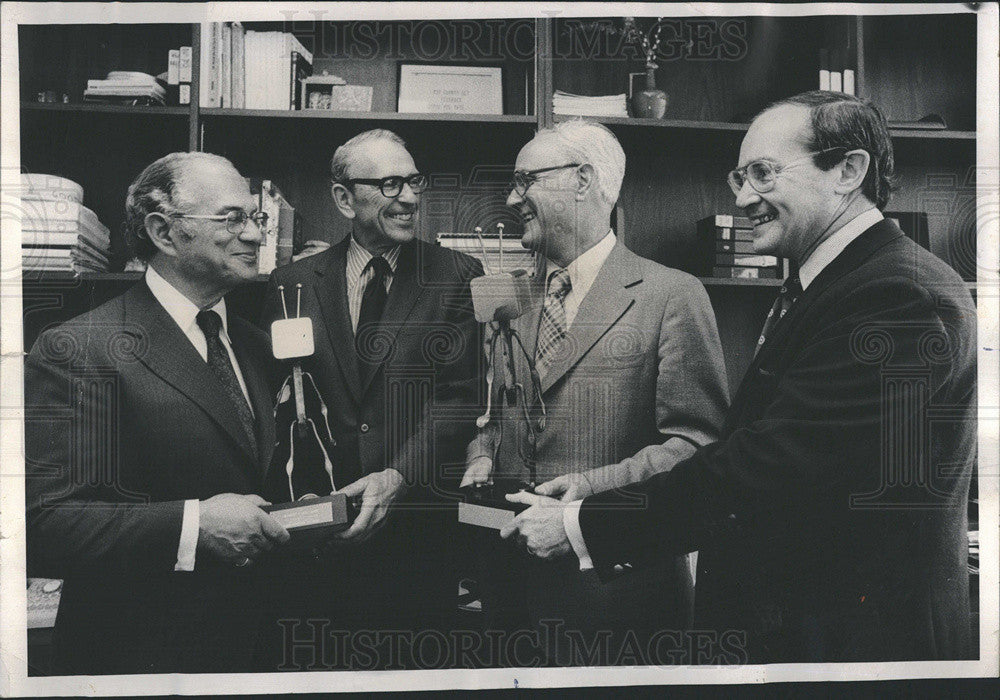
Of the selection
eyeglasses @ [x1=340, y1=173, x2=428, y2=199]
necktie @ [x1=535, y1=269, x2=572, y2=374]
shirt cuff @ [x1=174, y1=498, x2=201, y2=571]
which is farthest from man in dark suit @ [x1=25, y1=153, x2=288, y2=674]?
necktie @ [x1=535, y1=269, x2=572, y2=374]

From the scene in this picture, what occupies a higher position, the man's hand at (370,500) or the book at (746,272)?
the book at (746,272)

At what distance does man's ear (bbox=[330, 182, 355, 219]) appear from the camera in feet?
8.42

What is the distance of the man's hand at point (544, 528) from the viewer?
8.34 feet

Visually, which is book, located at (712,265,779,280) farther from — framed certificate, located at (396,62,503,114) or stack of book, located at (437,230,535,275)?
framed certificate, located at (396,62,503,114)

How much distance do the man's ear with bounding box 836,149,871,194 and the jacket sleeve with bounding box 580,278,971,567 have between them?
1.01ft

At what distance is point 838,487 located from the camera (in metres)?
2.53

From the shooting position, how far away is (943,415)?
265 cm

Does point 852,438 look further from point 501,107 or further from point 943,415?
point 501,107

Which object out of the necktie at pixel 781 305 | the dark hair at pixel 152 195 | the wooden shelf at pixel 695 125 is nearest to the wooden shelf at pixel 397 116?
the wooden shelf at pixel 695 125

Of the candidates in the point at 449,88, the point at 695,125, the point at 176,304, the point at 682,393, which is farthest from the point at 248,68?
the point at 682,393

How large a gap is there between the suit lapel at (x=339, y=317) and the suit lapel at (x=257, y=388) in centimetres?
23

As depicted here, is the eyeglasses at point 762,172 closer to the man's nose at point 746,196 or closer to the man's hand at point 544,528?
the man's nose at point 746,196

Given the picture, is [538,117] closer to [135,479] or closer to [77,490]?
[135,479]

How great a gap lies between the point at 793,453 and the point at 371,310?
51.9 inches
